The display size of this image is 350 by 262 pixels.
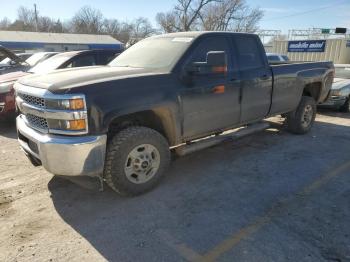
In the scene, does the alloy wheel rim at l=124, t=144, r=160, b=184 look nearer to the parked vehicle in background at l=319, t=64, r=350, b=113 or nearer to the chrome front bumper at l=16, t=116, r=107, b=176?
the chrome front bumper at l=16, t=116, r=107, b=176

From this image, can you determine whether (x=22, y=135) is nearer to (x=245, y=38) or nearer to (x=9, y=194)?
(x=9, y=194)

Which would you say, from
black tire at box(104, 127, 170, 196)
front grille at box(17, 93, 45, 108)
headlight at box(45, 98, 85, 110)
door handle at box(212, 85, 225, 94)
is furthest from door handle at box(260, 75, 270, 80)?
front grille at box(17, 93, 45, 108)

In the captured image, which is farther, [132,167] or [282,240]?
[132,167]

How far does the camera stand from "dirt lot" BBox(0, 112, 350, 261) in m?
2.97

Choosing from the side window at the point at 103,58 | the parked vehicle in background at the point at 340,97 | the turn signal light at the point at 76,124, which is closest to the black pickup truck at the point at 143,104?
the turn signal light at the point at 76,124

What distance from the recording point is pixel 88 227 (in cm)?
338

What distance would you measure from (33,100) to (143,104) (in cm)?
123

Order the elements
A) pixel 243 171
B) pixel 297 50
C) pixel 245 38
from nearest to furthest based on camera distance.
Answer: pixel 243 171 → pixel 245 38 → pixel 297 50

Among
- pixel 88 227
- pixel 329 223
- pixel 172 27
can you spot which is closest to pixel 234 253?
pixel 329 223

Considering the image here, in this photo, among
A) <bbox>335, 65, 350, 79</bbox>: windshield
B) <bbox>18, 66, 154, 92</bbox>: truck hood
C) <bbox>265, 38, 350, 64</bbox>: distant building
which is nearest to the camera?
<bbox>18, 66, 154, 92</bbox>: truck hood

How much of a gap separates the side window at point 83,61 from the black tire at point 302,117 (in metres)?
4.96

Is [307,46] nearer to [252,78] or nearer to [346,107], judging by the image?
[346,107]

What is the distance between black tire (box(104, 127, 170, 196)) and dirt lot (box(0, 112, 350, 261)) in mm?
161

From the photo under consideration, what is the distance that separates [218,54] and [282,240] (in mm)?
2245
